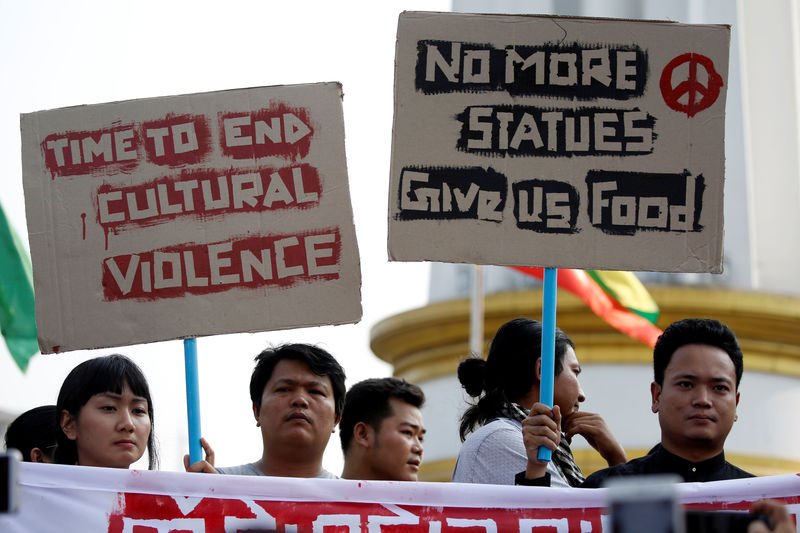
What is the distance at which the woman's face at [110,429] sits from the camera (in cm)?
452

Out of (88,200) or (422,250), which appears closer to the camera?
(422,250)

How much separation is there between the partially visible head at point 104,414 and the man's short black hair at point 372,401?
1.12m

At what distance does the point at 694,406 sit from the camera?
4207 mm

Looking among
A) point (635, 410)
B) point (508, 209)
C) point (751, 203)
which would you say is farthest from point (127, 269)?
point (751, 203)

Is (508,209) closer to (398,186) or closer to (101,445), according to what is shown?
(398,186)

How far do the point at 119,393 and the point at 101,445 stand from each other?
0.60 feet

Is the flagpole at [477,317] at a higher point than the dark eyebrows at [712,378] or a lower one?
higher

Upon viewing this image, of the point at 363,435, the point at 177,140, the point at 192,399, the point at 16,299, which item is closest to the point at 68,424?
the point at 192,399

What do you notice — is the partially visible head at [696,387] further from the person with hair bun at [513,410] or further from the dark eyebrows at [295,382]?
the dark eyebrows at [295,382]

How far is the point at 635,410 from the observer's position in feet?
37.5

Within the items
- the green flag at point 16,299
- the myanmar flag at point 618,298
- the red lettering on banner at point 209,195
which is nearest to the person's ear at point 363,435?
the red lettering on banner at point 209,195

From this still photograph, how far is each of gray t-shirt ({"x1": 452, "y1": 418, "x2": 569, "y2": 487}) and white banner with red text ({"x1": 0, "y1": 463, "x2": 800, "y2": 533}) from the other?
30 cm

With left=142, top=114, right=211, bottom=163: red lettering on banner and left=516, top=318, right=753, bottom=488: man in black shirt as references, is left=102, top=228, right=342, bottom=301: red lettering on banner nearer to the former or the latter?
left=142, top=114, right=211, bottom=163: red lettering on banner

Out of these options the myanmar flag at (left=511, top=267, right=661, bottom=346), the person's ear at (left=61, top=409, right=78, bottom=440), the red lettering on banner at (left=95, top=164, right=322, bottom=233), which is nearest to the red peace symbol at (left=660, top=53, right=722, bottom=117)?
the red lettering on banner at (left=95, top=164, right=322, bottom=233)
